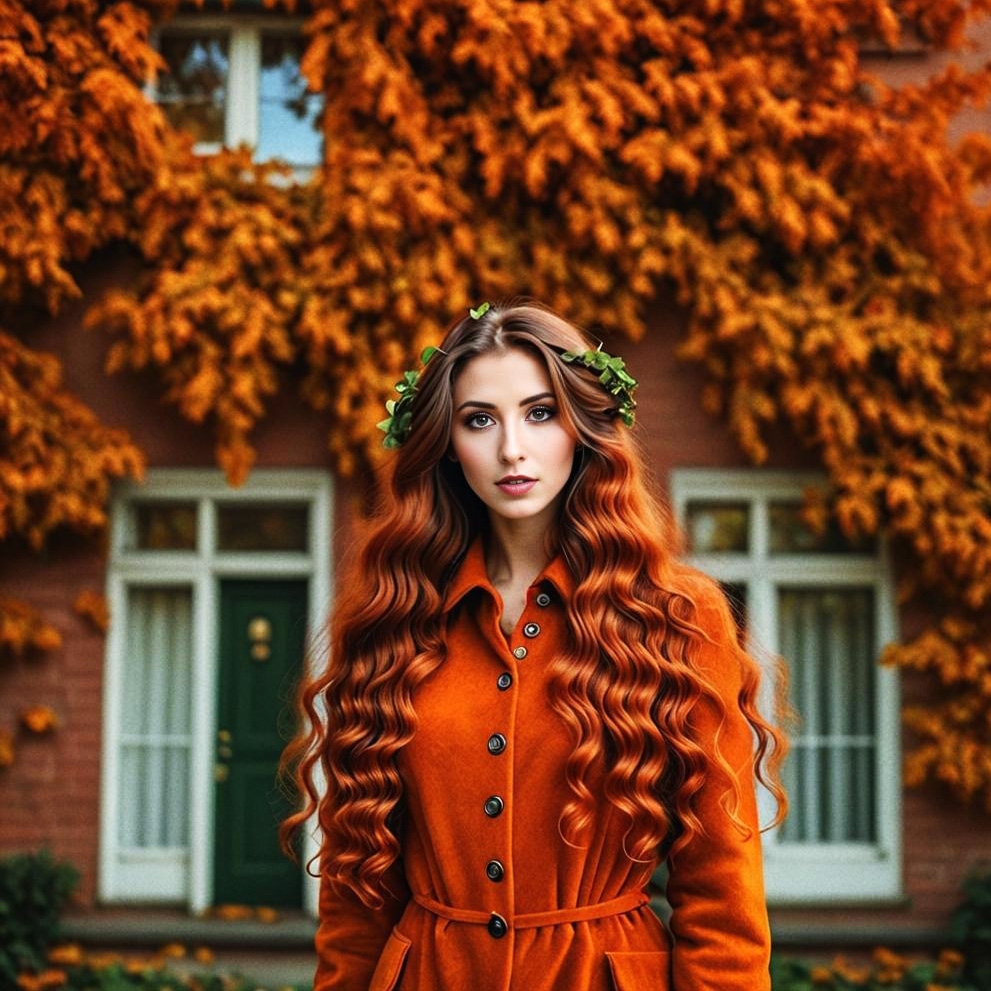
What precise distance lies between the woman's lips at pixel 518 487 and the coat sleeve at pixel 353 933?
0.72 metres

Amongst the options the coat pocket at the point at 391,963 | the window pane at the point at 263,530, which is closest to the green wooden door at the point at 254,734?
the window pane at the point at 263,530

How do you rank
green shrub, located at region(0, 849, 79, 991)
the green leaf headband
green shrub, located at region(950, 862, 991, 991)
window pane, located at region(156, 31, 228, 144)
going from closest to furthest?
1. the green leaf headband
2. green shrub, located at region(0, 849, 79, 991)
3. green shrub, located at region(950, 862, 991, 991)
4. window pane, located at region(156, 31, 228, 144)

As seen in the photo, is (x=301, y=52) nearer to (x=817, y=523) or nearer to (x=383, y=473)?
(x=817, y=523)

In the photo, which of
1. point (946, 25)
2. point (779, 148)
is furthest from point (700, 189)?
point (946, 25)

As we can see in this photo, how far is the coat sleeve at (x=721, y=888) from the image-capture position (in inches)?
75.3

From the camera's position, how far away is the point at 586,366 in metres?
2.17

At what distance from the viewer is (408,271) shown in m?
5.64

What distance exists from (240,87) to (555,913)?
5148 mm

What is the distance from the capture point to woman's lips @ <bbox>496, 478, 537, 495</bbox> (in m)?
2.09

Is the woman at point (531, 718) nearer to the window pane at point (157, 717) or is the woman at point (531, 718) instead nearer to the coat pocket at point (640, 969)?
the coat pocket at point (640, 969)

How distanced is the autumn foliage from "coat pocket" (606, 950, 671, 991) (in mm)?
3884

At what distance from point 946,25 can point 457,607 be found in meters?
4.86

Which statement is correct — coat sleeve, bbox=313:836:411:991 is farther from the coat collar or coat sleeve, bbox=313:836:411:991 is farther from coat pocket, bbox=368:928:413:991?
the coat collar

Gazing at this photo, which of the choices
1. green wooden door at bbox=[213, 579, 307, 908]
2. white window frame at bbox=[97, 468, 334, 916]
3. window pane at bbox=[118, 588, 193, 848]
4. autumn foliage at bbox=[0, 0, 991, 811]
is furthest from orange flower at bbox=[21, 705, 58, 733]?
autumn foliage at bbox=[0, 0, 991, 811]
